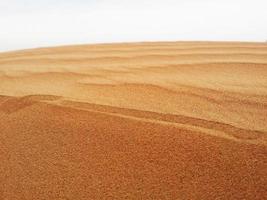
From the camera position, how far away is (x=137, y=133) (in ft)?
4.27

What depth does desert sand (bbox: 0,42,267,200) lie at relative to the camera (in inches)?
40.8

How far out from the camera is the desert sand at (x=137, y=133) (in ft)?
3.40

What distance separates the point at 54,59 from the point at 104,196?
196 cm

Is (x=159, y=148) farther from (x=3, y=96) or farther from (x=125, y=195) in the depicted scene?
(x=3, y=96)

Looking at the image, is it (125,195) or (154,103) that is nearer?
(125,195)

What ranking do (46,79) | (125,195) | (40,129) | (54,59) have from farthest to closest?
→ (54,59) → (46,79) → (40,129) → (125,195)

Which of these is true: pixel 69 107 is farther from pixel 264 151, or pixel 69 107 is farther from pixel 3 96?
pixel 264 151

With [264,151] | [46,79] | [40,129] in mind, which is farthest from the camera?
[46,79]

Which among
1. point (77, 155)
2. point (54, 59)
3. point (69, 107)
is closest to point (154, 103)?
point (69, 107)

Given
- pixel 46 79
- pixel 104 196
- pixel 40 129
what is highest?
pixel 46 79

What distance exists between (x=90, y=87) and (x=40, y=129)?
0.54m

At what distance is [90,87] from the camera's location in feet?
6.24

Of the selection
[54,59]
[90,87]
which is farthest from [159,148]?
[54,59]

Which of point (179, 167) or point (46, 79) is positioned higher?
point (46, 79)
